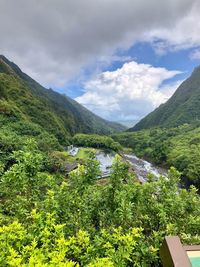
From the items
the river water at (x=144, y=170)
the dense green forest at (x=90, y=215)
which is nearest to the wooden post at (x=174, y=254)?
the dense green forest at (x=90, y=215)

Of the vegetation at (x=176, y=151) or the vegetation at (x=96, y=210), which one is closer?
the vegetation at (x=96, y=210)

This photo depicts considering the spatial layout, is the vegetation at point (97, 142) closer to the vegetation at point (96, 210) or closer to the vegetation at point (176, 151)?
the vegetation at point (176, 151)

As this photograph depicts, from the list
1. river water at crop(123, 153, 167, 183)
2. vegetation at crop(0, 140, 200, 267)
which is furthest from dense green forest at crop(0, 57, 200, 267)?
river water at crop(123, 153, 167, 183)

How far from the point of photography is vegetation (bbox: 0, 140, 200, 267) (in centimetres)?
581

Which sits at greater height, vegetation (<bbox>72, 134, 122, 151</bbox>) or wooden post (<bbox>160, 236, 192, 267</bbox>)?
vegetation (<bbox>72, 134, 122, 151</bbox>)

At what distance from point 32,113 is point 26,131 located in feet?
102

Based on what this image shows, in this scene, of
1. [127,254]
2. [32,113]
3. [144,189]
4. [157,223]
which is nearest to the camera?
[127,254]

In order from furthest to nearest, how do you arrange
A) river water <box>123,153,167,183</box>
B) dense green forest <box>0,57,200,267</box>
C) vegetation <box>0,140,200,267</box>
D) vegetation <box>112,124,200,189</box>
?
river water <box>123,153,167,183</box>
vegetation <box>112,124,200,189</box>
vegetation <box>0,140,200,267</box>
dense green forest <box>0,57,200,267</box>

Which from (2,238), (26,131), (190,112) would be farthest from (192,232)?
(190,112)

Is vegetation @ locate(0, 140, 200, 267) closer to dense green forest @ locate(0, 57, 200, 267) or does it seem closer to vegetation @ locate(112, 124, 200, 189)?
dense green forest @ locate(0, 57, 200, 267)

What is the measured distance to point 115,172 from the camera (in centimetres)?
784

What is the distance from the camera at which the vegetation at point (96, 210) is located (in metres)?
5.81

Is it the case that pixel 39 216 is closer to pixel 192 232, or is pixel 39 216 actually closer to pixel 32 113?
pixel 192 232

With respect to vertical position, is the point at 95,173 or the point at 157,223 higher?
the point at 95,173
